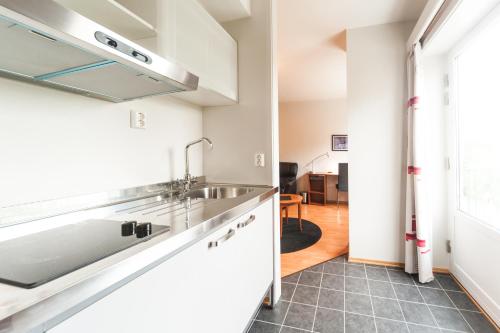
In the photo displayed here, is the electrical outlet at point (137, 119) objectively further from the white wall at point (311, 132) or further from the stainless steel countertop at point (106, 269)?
the white wall at point (311, 132)

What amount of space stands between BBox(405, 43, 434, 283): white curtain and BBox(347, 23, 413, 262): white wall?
0.62ft

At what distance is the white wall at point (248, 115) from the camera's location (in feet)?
6.13

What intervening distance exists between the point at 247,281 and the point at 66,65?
4.16 feet

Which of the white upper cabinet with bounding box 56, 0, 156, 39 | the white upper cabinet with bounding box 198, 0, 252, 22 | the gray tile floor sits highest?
the white upper cabinet with bounding box 198, 0, 252, 22

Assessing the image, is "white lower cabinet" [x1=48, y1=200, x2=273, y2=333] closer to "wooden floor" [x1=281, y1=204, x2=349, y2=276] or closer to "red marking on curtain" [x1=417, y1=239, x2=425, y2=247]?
"wooden floor" [x1=281, y1=204, x2=349, y2=276]

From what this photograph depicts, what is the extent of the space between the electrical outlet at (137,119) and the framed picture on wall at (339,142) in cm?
515

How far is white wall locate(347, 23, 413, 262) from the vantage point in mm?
2514

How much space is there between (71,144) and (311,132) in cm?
556

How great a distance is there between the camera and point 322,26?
2.62 meters

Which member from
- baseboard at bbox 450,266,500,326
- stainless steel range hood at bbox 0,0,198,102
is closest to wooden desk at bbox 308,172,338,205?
baseboard at bbox 450,266,500,326

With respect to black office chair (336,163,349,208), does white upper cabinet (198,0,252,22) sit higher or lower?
higher

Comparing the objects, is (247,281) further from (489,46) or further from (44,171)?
(489,46)

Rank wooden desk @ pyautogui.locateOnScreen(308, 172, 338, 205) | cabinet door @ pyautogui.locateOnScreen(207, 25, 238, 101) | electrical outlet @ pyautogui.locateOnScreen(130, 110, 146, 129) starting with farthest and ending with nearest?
wooden desk @ pyautogui.locateOnScreen(308, 172, 338, 205) → cabinet door @ pyautogui.locateOnScreen(207, 25, 238, 101) → electrical outlet @ pyautogui.locateOnScreen(130, 110, 146, 129)

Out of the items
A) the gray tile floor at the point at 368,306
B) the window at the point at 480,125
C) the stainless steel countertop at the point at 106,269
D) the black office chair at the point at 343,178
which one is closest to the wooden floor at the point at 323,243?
the gray tile floor at the point at 368,306
